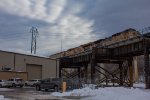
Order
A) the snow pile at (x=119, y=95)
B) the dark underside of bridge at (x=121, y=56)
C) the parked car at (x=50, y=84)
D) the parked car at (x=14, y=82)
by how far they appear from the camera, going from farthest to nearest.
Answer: the parked car at (x=14, y=82), the dark underside of bridge at (x=121, y=56), the parked car at (x=50, y=84), the snow pile at (x=119, y=95)

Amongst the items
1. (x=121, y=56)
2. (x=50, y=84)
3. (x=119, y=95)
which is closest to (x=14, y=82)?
(x=50, y=84)

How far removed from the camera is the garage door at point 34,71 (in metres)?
76.2

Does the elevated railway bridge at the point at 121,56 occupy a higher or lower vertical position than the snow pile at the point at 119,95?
higher

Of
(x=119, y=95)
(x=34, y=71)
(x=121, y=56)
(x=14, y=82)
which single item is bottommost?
(x=119, y=95)

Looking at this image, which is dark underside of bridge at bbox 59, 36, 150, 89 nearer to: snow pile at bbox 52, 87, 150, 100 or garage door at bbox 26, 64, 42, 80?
garage door at bbox 26, 64, 42, 80

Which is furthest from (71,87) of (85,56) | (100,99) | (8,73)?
(85,56)

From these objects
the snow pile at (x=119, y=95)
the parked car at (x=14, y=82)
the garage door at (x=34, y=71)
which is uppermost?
the garage door at (x=34, y=71)

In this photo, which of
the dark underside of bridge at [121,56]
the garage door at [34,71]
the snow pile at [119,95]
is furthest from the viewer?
the garage door at [34,71]

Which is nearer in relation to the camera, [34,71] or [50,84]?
[50,84]

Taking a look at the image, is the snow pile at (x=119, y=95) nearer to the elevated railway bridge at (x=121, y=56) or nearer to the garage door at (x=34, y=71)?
the elevated railway bridge at (x=121, y=56)

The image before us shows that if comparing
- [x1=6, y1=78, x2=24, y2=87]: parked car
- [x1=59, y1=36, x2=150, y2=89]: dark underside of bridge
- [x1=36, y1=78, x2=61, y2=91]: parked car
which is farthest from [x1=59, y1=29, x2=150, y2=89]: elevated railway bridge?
[x1=36, y1=78, x2=61, y2=91]: parked car

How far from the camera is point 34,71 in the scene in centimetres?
7769

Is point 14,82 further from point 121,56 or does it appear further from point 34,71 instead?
point 121,56

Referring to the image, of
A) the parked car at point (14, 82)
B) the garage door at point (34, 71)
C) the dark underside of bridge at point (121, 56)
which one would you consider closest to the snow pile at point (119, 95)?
the dark underside of bridge at point (121, 56)
